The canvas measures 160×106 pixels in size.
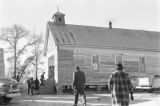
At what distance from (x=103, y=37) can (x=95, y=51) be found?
2653 mm

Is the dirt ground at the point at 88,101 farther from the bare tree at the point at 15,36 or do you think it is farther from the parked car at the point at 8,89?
the bare tree at the point at 15,36

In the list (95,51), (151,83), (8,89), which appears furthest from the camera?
(95,51)

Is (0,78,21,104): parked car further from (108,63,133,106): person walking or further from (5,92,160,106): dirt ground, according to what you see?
(108,63,133,106): person walking

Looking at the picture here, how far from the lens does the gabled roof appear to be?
30.0 metres

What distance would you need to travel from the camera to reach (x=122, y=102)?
8125 millimetres

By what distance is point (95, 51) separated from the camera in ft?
99.9

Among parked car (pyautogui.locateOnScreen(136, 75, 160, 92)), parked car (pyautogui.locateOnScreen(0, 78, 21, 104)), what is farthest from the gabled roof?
parked car (pyautogui.locateOnScreen(0, 78, 21, 104))

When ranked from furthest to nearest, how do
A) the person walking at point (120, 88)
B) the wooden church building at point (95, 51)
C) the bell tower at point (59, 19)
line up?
the bell tower at point (59, 19) → the wooden church building at point (95, 51) → the person walking at point (120, 88)

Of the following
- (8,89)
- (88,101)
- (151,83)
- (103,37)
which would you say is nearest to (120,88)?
(88,101)

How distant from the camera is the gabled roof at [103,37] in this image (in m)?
30.0

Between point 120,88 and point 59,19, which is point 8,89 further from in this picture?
point 59,19

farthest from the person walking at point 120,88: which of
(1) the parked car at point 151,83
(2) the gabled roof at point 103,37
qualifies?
(2) the gabled roof at point 103,37

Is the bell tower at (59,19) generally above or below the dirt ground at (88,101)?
above

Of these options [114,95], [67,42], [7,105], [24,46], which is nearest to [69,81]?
[67,42]
